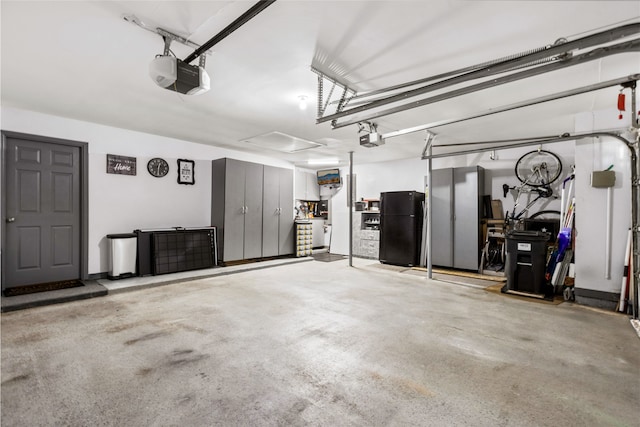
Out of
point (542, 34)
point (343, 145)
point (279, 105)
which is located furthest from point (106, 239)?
point (542, 34)

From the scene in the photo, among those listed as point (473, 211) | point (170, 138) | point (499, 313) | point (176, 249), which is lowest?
point (499, 313)

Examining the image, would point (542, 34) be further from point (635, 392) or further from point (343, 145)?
point (343, 145)

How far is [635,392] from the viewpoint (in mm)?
1939

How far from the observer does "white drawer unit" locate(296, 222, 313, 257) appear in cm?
753

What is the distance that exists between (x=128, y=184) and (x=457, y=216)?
6.45 meters

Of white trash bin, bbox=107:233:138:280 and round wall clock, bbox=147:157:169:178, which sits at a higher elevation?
round wall clock, bbox=147:157:169:178

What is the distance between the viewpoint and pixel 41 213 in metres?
4.36

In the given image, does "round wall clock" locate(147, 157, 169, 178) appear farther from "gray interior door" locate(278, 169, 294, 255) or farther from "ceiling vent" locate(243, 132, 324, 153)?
"gray interior door" locate(278, 169, 294, 255)

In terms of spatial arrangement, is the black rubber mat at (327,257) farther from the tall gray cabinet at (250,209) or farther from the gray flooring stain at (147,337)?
the gray flooring stain at (147,337)

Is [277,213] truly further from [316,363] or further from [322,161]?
[316,363]

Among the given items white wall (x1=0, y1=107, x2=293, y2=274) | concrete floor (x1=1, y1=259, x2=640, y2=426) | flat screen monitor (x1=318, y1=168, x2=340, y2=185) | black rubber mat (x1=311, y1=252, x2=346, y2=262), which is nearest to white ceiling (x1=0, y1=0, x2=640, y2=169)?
white wall (x1=0, y1=107, x2=293, y2=274)

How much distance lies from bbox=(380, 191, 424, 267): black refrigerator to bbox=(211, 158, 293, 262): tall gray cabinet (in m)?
2.39

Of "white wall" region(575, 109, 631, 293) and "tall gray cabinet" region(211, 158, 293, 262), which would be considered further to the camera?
"tall gray cabinet" region(211, 158, 293, 262)

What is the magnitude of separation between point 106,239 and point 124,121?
2.01 meters
